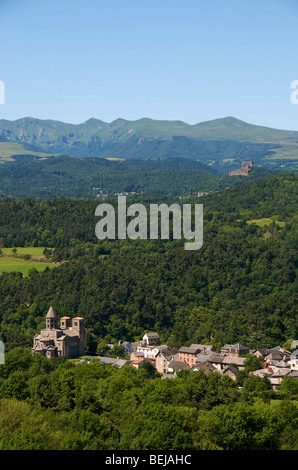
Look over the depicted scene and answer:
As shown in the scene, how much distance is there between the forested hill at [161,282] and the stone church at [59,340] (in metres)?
2.65

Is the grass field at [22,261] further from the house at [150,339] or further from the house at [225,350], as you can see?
the house at [225,350]

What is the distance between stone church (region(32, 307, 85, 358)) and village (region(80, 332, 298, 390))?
10.9 ft

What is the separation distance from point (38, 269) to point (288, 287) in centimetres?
3594

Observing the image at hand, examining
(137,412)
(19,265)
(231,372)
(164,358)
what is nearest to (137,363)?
(164,358)

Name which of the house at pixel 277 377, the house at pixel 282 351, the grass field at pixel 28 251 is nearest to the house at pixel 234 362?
the house at pixel 277 377

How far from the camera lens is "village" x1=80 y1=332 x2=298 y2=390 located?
6631 centimetres

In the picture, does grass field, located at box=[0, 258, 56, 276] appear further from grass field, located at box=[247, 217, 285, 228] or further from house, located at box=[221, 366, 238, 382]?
house, located at box=[221, 366, 238, 382]

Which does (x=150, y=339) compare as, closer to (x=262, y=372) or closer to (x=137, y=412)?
(x=262, y=372)

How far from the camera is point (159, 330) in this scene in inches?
3524

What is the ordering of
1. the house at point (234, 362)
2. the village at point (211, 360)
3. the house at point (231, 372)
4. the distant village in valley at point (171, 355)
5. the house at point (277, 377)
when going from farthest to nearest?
the house at point (234, 362)
the distant village in valley at point (171, 355)
the village at point (211, 360)
the house at point (231, 372)
the house at point (277, 377)

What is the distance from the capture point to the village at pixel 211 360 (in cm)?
6631

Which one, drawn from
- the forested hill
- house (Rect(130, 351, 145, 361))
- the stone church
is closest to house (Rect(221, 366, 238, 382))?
the forested hill

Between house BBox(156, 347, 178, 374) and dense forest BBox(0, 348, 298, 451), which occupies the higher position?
dense forest BBox(0, 348, 298, 451)
